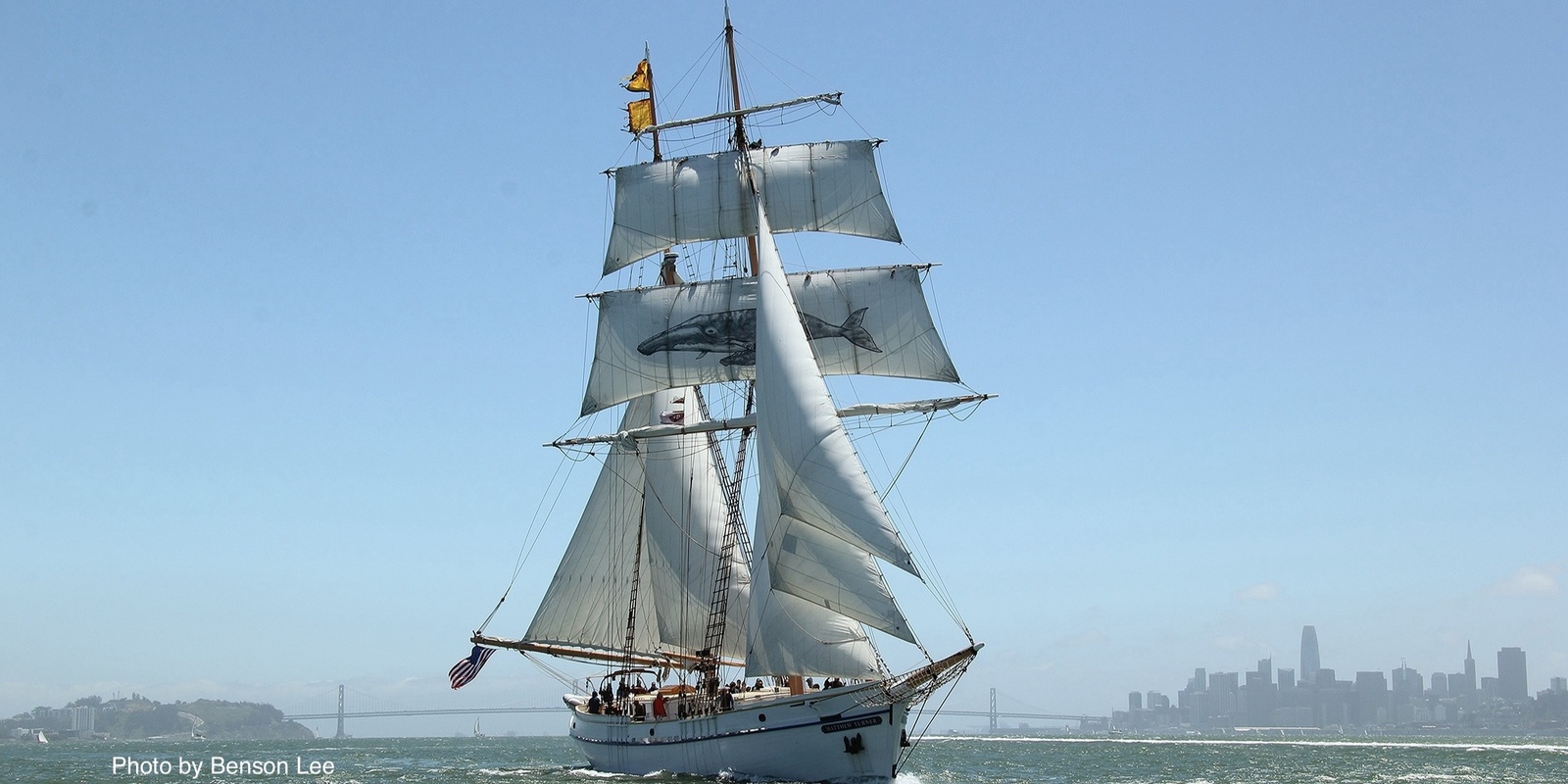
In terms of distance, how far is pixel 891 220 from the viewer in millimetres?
52000

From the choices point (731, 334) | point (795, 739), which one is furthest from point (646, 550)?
point (795, 739)

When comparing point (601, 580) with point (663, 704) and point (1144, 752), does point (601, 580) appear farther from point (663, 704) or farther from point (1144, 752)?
point (1144, 752)

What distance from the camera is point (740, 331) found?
52.9 meters

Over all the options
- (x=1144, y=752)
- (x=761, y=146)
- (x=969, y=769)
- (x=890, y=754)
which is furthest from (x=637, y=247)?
(x=1144, y=752)

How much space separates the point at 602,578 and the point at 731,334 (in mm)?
10323

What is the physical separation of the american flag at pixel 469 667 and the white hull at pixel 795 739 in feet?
34.9

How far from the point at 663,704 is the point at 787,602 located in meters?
9.78

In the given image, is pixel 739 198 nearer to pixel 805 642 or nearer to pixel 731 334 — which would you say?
pixel 731 334

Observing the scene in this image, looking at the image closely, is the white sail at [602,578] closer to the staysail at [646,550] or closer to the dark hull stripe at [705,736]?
the staysail at [646,550]

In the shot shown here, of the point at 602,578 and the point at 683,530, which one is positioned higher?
the point at 683,530

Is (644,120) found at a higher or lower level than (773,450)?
higher

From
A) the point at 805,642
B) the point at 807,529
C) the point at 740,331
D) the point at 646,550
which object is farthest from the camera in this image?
the point at 646,550

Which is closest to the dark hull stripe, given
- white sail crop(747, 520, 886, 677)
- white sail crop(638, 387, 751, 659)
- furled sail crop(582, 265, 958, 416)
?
white sail crop(747, 520, 886, 677)

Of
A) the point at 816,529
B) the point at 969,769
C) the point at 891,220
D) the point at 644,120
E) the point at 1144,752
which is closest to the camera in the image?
the point at 816,529
